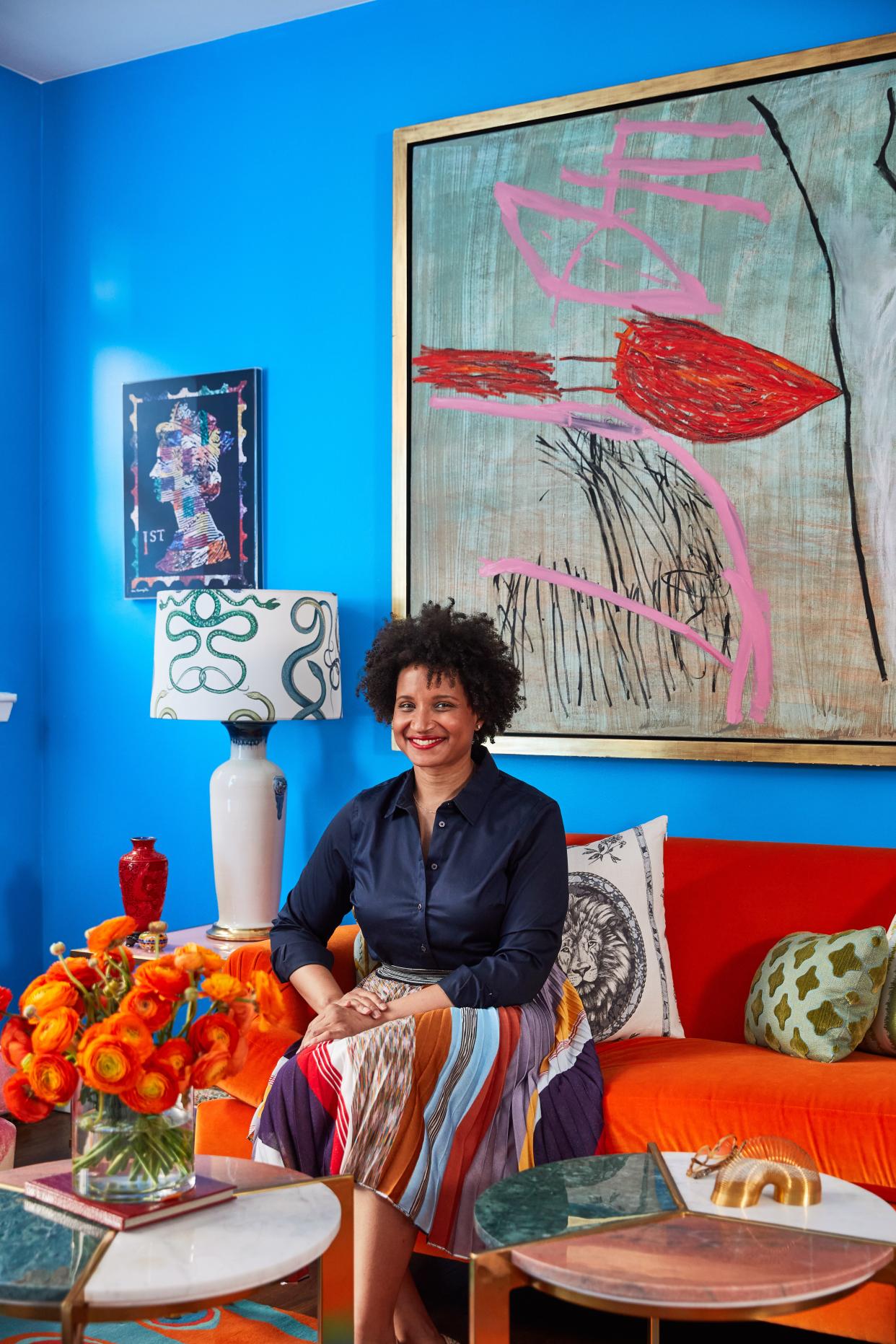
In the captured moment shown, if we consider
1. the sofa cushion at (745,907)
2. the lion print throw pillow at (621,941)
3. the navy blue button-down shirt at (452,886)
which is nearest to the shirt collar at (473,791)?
the navy blue button-down shirt at (452,886)

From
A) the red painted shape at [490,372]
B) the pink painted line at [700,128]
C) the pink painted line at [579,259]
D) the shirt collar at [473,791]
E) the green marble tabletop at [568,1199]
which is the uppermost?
the pink painted line at [700,128]

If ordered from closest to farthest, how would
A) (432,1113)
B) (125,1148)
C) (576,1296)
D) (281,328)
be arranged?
(576,1296) → (125,1148) → (432,1113) → (281,328)

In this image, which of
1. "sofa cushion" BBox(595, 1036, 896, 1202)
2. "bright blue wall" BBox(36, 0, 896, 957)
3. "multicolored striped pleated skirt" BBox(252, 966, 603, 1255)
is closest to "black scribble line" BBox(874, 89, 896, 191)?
"bright blue wall" BBox(36, 0, 896, 957)

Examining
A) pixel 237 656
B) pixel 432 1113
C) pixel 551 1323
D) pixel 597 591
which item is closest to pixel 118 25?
pixel 237 656

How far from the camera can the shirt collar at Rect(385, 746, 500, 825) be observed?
2643 millimetres

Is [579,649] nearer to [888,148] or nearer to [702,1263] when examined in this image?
[888,148]

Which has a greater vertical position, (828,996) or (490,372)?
(490,372)

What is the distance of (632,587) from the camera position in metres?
3.20

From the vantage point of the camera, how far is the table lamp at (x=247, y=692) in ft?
10.5

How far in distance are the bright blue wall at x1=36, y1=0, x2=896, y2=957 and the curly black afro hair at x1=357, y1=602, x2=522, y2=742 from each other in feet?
2.03

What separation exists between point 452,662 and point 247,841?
2.95 feet

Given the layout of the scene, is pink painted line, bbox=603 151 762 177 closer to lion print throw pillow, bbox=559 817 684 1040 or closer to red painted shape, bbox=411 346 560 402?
red painted shape, bbox=411 346 560 402

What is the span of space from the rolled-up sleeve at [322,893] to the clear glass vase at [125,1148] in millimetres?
1016

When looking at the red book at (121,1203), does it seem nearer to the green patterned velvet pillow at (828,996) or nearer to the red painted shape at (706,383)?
the green patterned velvet pillow at (828,996)
